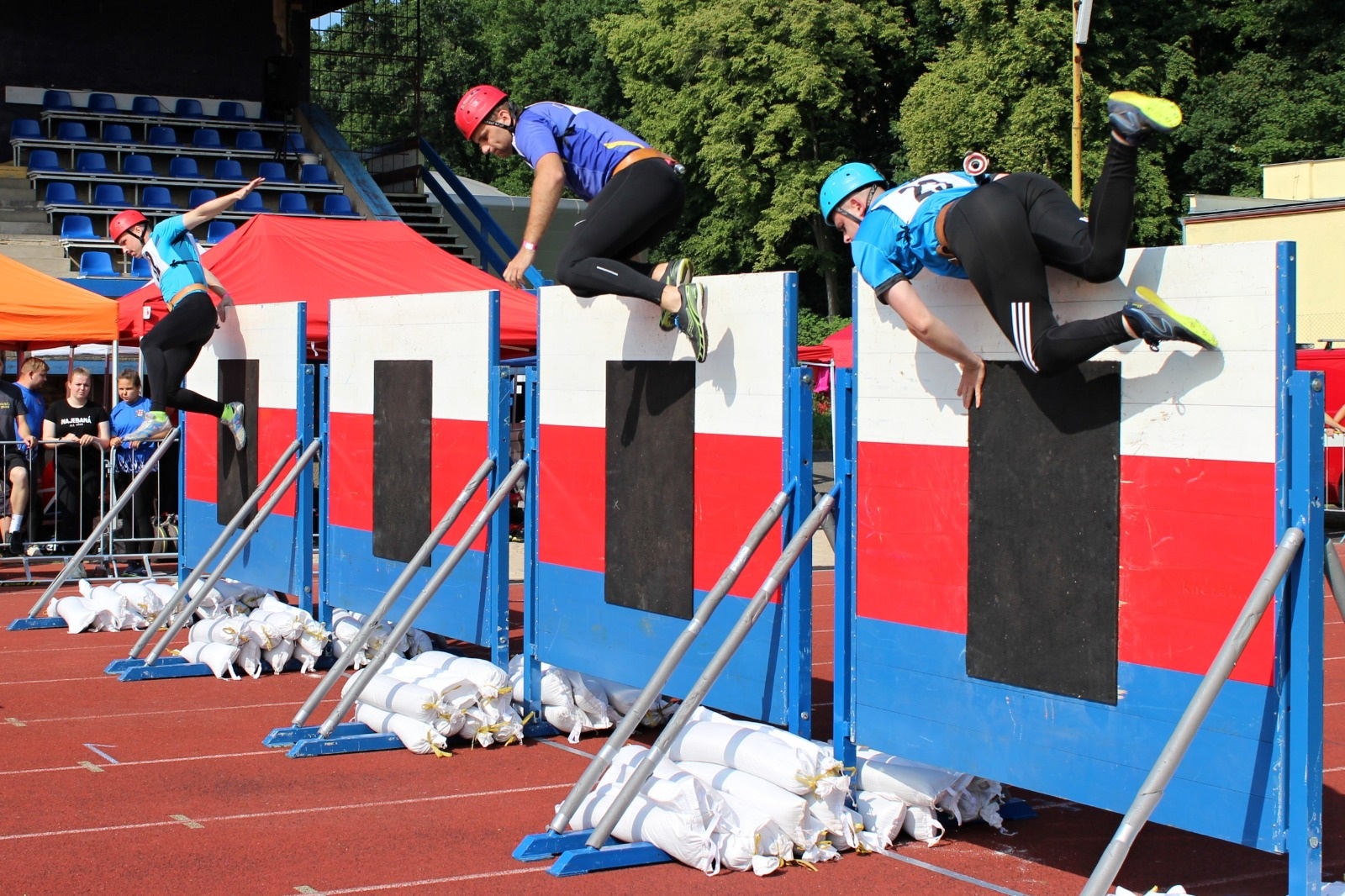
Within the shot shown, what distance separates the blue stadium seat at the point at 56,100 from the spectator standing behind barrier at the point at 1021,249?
78.5 feet

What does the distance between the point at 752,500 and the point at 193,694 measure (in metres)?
4.12

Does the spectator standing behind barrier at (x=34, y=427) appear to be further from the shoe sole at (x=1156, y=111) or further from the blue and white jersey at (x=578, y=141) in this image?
the shoe sole at (x=1156, y=111)

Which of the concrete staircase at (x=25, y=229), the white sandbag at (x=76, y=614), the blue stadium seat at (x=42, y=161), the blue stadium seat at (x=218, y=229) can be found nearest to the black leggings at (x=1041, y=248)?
the white sandbag at (x=76, y=614)

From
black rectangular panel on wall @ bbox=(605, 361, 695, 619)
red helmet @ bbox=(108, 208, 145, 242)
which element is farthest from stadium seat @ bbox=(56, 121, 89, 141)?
black rectangular panel on wall @ bbox=(605, 361, 695, 619)

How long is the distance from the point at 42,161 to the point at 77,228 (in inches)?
113

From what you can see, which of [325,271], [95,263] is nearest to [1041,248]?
[325,271]

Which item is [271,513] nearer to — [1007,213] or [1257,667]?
[1007,213]

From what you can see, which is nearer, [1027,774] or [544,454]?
[1027,774]

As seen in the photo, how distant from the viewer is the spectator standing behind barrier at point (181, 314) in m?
9.71

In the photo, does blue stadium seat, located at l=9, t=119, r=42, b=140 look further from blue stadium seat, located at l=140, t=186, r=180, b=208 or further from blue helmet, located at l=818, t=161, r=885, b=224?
blue helmet, located at l=818, t=161, r=885, b=224

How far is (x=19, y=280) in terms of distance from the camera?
43.2ft

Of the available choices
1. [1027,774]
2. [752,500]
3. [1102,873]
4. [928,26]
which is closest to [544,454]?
[752,500]

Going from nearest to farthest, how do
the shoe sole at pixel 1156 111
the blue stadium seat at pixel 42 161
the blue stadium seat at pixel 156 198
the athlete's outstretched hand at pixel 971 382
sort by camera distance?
the shoe sole at pixel 1156 111, the athlete's outstretched hand at pixel 971 382, the blue stadium seat at pixel 156 198, the blue stadium seat at pixel 42 161

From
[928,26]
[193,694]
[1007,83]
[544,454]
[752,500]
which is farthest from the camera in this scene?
[928,26]
